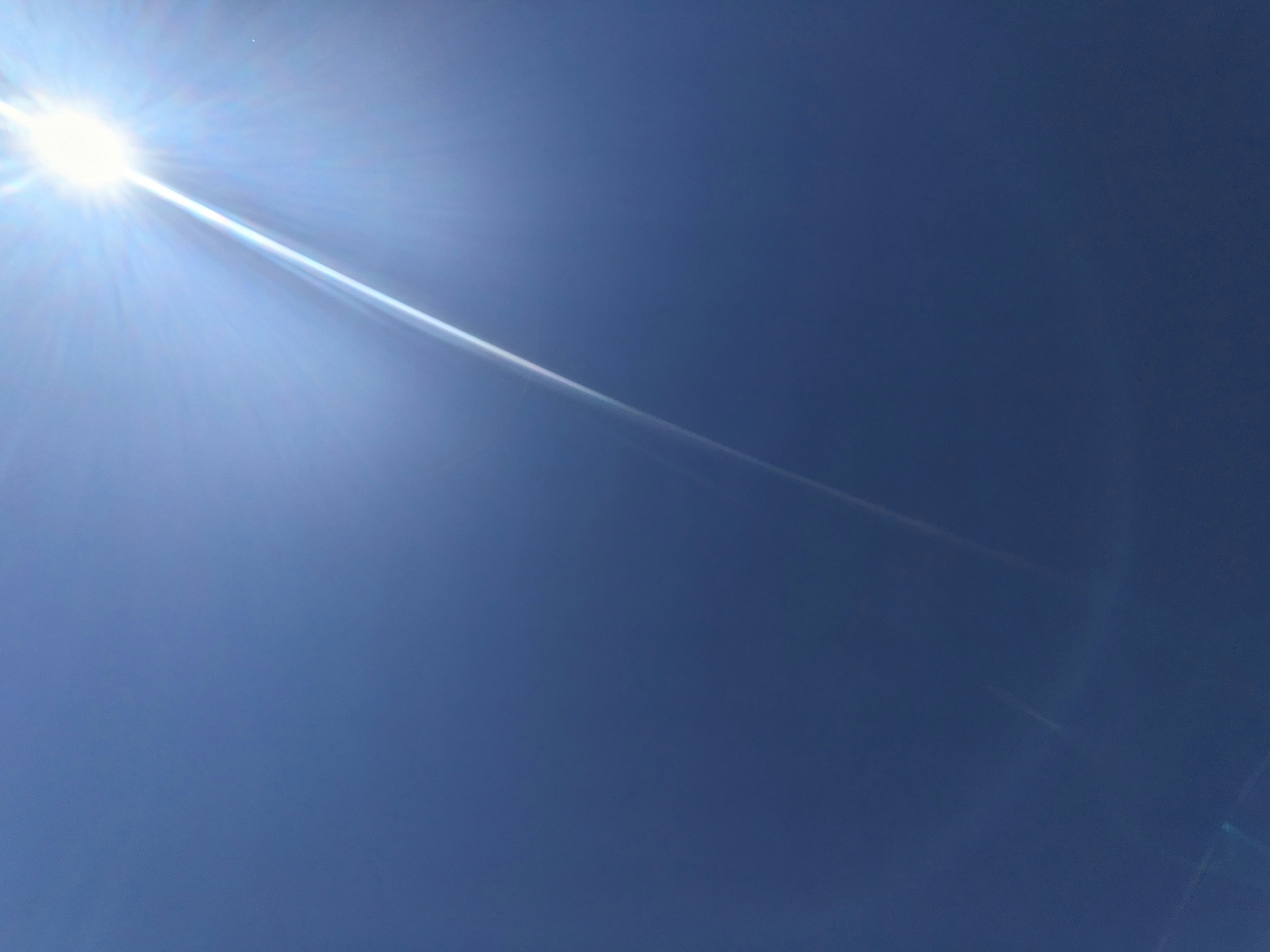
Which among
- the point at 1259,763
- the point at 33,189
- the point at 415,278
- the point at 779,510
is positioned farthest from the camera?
the point at 1259,763

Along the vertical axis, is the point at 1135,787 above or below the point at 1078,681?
below

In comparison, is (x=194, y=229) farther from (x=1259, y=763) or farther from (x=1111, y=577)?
A: (x=1259, y=763)

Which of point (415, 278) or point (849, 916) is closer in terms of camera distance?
point (415, 278)

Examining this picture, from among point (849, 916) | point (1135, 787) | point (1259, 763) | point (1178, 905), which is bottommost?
point (849, 916)

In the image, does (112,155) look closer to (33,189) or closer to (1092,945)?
(33,189)

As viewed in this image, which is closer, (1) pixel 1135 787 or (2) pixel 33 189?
(2) pixel 33 189

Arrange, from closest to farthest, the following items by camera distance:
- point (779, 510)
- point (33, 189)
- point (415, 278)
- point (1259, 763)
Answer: point (33, 189)
point (415, 278)
point (779, 510)
point (1259, 763)

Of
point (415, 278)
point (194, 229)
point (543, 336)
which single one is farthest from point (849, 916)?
point (194, 229)

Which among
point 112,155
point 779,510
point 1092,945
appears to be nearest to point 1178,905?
point 1092,945

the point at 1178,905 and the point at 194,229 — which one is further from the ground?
the point at 194,229
